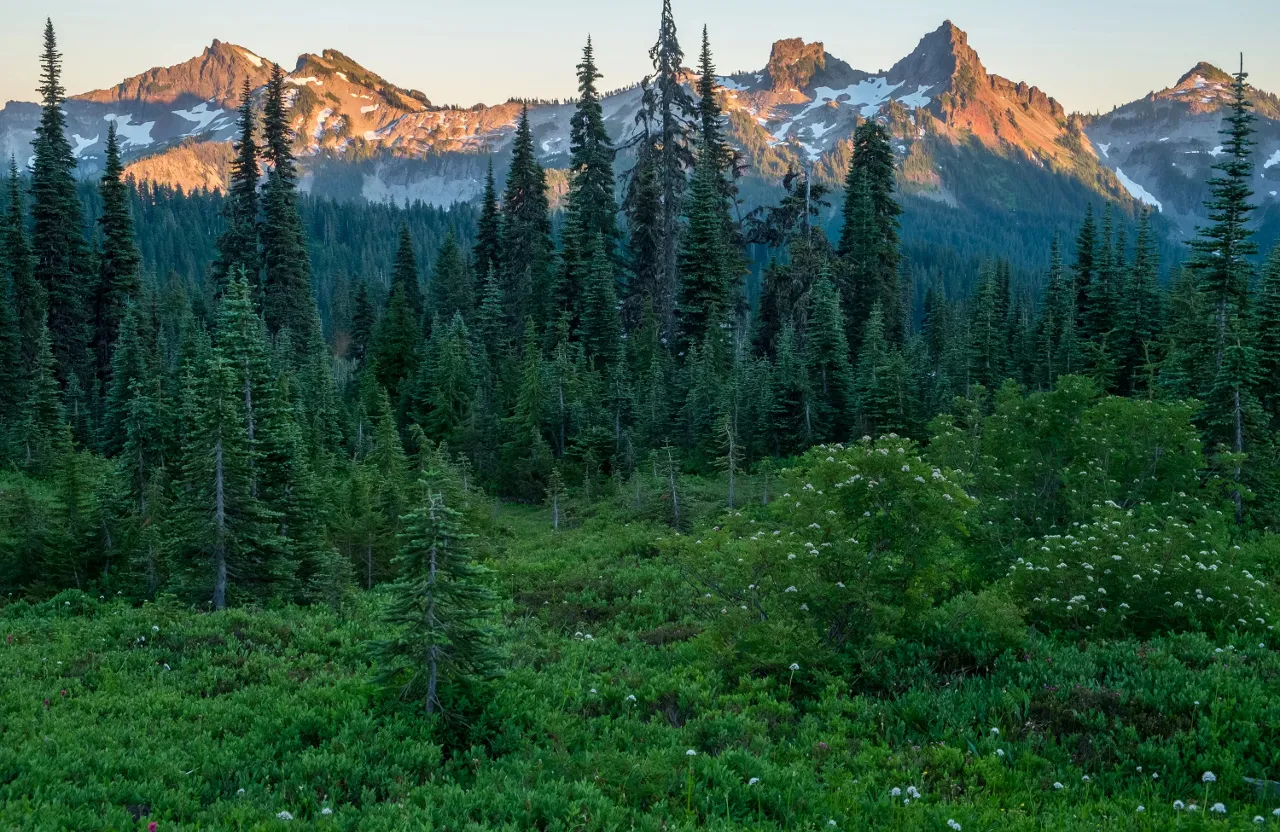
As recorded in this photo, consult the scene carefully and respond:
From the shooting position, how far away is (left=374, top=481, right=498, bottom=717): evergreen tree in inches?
392

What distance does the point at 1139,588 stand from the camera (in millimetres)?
12844

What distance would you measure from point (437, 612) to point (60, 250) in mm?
62102

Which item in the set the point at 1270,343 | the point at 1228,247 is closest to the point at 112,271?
the point at 1228,247

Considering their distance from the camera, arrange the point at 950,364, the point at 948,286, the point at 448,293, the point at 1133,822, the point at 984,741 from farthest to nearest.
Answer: the point at 948,286 → the point at 448,293 → the point at 950,364 → the point at 984,741 → the point at 1133,822

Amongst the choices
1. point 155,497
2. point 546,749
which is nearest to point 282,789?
point 546,749

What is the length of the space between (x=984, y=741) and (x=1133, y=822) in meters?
1.85

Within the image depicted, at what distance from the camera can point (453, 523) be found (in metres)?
10.0

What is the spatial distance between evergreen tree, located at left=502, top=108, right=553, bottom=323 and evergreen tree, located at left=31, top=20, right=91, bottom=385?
2930cm

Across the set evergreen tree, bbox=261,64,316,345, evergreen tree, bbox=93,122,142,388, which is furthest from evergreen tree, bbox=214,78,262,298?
evergreen tree, bbox=93,122,142,388

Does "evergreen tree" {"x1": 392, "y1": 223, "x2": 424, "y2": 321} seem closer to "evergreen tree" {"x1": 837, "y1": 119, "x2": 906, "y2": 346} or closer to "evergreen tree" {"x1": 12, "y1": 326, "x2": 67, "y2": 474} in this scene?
"evergreen tree" {"x1": 12, "y1": 326, "x2": 67, "y2": 474}

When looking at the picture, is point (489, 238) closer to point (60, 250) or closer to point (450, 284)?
point (450, 284)

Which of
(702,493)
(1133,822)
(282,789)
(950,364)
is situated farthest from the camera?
(950,364)

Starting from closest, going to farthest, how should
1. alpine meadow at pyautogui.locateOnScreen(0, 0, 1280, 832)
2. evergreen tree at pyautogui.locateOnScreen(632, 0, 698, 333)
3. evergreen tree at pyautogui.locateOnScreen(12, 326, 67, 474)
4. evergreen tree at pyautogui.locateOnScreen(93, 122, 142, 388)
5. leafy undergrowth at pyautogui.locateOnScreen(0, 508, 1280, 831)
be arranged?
leafy undergrowth at pyautogui.locateOnScreen(0, 508, 1280, 831) < alpine meadow at pyautogui.locateOnScreen(0, 0, 1280, 832) < evergreen tree at pyautogui.locateOnScreen(12, 326, 67, 474) < evergreen tree at pyautogui.locateOnScreen(632, 0, 698, 333) < evergreen tree at pyautogui.locateOnScreen(93, 122, 142, 388)

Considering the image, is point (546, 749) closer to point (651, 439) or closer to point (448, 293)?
point (651, 439)
